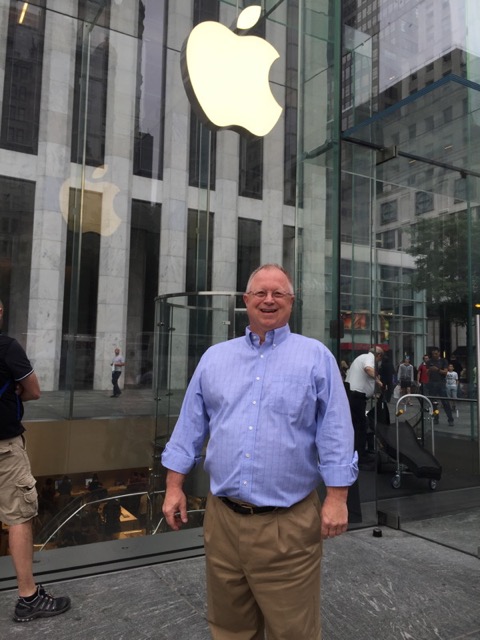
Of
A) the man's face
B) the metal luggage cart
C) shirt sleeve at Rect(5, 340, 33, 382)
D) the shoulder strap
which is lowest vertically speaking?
the metal luggage cart

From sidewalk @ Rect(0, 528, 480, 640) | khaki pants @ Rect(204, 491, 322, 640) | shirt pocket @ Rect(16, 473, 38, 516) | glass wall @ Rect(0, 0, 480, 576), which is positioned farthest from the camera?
glass wall @ Rect(0, 0, 480, 576)

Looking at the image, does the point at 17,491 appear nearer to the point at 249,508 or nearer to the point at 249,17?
the point at 249,508

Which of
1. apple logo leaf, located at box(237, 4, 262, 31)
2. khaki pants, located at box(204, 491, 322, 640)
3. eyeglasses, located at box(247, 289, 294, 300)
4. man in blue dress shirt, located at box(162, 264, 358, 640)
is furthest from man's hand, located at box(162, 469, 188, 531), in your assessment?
apple logo leaf, located at box(237, 4, 262, 31)

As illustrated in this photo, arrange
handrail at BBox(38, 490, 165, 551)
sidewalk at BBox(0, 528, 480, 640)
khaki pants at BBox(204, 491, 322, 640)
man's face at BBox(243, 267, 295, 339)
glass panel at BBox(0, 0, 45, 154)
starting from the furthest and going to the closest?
glass panel at BBox(0, 0, 45, 154), handrail at BBox(38, 490, 165, 551), sidewalk at BBox(0, 528, 480, 640), man's face at BBox(243, 267, 295, 339), khaki pants at BBox(204, 491, 322, 640)

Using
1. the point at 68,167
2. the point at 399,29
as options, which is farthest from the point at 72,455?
the point at 399,29

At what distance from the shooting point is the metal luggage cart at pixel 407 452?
5.95m

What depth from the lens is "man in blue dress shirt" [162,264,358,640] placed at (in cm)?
202

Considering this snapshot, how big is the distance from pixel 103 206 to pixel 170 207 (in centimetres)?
82

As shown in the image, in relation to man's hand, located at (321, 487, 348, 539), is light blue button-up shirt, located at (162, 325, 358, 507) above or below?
above

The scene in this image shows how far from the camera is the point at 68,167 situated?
5.43 metres

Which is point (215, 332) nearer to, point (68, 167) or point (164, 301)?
point (164, 301)

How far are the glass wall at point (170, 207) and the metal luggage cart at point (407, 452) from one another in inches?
4.0

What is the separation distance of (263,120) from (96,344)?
118 inches

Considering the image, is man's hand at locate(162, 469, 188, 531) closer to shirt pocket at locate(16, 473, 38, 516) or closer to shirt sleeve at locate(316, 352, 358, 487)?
shirt sleeve at locate(316, 352, 358, 487)
